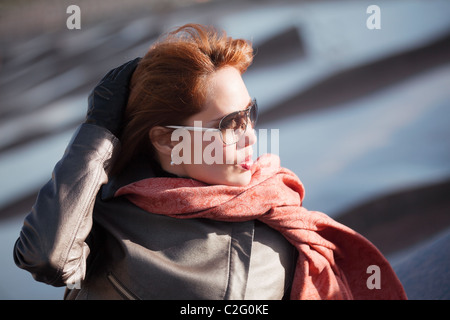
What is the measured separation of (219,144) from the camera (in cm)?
128

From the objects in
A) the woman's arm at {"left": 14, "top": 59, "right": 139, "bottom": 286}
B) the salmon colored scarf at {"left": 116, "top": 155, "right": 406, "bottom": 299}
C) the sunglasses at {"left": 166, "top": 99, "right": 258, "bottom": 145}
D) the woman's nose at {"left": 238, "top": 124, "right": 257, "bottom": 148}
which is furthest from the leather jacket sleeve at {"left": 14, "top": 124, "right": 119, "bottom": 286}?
the woman's nose at {"left": 238, "top": 124, "right": 257, "bottom": 148}

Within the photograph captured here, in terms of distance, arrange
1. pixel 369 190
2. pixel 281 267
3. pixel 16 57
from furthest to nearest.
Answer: pixel 16 57 < pixel 369 190 < pixel 281 267

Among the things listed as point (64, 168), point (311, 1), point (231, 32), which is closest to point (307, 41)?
point (311, 1)

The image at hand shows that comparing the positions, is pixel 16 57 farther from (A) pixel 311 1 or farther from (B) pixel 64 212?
(B) pixel 64 212

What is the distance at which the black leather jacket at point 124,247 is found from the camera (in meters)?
1.16

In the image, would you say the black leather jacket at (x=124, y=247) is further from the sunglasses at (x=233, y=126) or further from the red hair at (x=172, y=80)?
the sunglasses at (x=233, y=126)

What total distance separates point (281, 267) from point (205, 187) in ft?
1.06

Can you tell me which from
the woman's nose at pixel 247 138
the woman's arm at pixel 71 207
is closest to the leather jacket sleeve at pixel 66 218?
the woman's arm at pixel 71 207

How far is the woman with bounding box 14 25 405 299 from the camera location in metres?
1.17

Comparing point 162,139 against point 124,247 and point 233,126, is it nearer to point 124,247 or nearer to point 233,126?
point 233,126

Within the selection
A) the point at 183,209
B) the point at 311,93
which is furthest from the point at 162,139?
the point at 311,93

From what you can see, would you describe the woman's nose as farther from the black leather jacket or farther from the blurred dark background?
the blurred dark background

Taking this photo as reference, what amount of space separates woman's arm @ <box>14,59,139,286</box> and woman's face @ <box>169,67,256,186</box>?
9.7 inches

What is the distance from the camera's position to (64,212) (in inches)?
45.5
